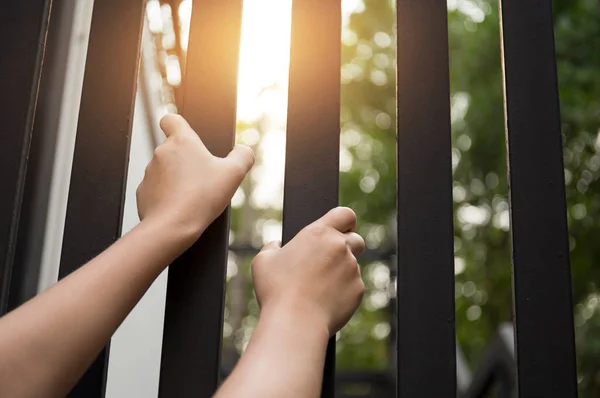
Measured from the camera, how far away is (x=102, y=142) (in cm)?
87

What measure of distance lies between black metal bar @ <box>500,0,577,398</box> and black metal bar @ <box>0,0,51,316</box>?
697 millimetres

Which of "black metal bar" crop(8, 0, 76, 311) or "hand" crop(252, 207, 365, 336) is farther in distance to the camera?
"black metal bar" crop(8, 0, 76, 311)

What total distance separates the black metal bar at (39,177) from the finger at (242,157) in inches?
15.6

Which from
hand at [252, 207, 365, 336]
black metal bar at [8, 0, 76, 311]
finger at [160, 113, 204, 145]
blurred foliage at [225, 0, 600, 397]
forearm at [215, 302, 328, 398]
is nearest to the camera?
forearm at [215, 302, 328, 398]

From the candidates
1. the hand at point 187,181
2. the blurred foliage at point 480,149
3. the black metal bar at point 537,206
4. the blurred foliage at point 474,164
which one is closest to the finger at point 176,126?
the hand at point 187,181

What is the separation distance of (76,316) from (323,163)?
0.38m

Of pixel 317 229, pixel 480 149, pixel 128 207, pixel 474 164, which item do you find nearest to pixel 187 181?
pixel 317 229

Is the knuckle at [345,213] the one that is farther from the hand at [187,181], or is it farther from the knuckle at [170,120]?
the knuckle at [170,120]

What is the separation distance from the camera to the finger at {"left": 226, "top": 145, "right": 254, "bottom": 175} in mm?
852

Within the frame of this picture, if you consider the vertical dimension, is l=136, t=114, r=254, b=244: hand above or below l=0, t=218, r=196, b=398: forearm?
above

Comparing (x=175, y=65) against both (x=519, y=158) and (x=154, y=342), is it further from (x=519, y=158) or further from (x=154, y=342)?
(x=519, y=158)

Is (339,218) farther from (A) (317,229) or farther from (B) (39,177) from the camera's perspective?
(B) (39,177)

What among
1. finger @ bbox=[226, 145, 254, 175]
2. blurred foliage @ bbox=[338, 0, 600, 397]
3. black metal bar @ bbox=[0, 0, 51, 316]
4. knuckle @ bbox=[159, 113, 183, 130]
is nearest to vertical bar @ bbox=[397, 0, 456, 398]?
finger @ bbox=[226, 145, 254, 175]

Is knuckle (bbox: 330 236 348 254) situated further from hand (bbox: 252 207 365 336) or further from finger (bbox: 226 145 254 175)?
finger (bbox: 226 145 254 175)
